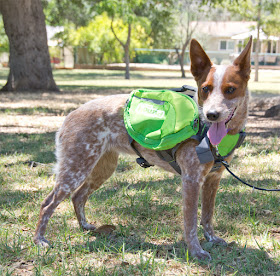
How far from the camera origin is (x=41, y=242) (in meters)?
3.56

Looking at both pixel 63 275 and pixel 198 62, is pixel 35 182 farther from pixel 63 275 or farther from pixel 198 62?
pixel 198 62

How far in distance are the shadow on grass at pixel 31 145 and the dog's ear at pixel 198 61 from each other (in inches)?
134

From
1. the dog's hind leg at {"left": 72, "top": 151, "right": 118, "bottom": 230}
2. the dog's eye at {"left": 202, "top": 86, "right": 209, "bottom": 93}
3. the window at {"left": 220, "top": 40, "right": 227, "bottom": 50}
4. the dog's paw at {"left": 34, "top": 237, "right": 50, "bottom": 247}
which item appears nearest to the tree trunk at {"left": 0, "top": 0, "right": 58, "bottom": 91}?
the dog's hind leg at {"left": 72, "top": 151, "right": 118, "bottom": 230}

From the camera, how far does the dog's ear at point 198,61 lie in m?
3.37

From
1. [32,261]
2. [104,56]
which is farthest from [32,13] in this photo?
[104,56]

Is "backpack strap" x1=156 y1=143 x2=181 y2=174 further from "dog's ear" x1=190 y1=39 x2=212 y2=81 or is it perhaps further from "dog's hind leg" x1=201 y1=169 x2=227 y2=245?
"dog's ear" x1=190 y1=39 x2=212 y2=81

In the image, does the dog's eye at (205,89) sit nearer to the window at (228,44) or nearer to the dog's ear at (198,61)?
the dog's ear at (198,61)

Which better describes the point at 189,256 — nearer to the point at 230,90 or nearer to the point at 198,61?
the point at 230,90

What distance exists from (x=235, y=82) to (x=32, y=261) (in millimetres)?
2245

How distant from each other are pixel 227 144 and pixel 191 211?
66cm

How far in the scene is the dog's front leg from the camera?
3.40 metres

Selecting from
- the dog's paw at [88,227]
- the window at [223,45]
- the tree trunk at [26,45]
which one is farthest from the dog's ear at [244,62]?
the window at [223,45]

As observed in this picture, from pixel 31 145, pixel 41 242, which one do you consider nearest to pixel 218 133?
pixel 41 242

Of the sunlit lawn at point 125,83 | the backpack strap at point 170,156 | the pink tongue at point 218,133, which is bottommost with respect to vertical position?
the sunlit lawn at point 125,83
